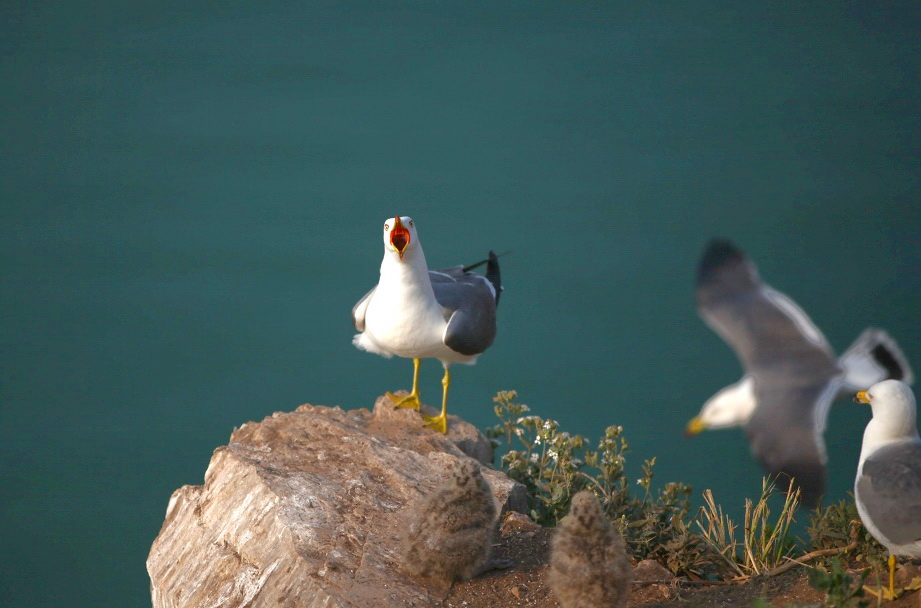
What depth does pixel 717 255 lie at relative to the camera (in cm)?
343

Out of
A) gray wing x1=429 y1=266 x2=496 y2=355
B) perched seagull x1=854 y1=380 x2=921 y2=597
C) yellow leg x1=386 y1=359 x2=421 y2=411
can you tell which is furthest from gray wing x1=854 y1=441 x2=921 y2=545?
yellow leg x1=386 y1=359 x2=421 y2=411

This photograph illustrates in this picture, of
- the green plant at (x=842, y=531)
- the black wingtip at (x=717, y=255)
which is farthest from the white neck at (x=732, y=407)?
the green plant at (x=842, y=531)

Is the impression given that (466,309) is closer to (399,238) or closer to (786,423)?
(399,238)

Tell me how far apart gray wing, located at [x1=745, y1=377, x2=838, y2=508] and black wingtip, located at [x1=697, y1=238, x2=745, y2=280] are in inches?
24.3

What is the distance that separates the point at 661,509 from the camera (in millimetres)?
4633

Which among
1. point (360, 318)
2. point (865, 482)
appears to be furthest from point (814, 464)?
point (360, 318)

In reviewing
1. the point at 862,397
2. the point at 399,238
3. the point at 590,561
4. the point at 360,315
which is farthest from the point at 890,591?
the point at 360,315

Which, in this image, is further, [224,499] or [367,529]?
[224,499]

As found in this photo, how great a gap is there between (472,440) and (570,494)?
714mm

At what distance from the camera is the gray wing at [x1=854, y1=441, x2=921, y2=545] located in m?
3.69

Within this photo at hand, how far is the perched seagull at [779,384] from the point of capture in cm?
278

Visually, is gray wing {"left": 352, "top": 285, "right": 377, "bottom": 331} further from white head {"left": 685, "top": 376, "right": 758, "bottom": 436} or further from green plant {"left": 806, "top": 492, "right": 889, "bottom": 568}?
white head {"left": 685, "top": 376, "right": 758, "bottom": 436}

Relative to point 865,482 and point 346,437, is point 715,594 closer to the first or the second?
point 865,482

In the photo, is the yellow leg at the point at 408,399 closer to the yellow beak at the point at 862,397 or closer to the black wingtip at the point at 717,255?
the yellow beak at the point at 862,397
